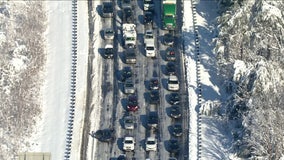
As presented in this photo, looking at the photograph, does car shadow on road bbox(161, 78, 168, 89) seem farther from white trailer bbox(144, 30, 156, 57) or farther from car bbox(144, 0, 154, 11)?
car bbox(144, 0, 154, 11)

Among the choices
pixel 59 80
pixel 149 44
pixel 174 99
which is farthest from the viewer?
pixel 149 44

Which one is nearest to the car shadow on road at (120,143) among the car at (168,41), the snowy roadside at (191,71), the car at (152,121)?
the car at (152,121)

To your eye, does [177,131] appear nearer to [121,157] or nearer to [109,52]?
[121,157]

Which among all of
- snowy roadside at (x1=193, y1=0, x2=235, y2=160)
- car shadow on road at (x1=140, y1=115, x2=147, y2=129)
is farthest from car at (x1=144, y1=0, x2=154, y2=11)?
car shadow on road at (x1=140, y1=115, x2=147, y2=129)

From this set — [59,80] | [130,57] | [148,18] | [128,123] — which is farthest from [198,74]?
[59,80]

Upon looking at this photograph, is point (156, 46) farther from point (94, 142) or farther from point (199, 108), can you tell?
point (94, 142)

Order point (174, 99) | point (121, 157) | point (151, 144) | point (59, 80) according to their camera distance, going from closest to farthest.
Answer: point (121, 157)
point (151, 144)
point (174, 99)
point (59, 80)

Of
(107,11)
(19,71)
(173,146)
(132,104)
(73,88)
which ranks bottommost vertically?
(173,146)

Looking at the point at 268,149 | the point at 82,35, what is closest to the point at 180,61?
the point at 82,35
